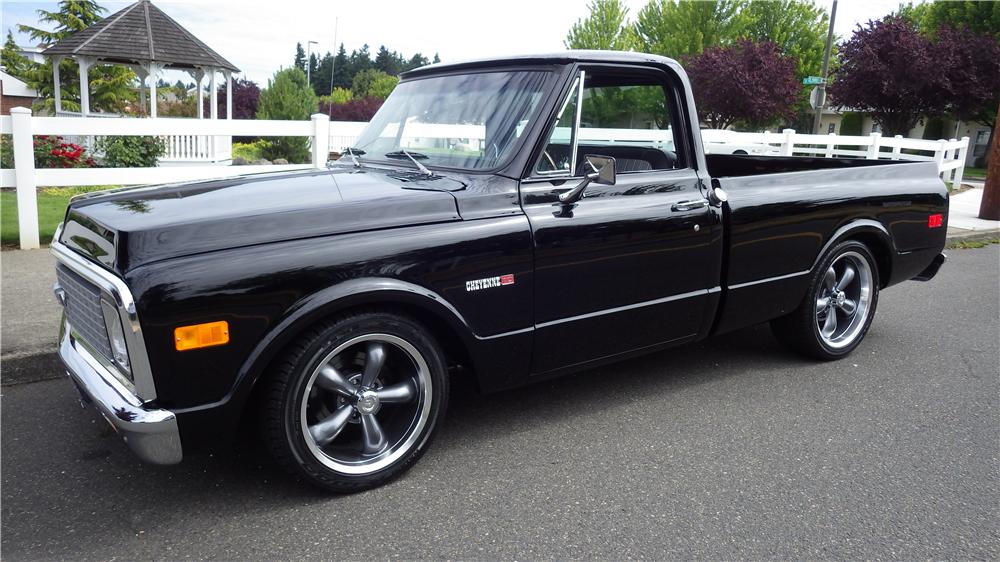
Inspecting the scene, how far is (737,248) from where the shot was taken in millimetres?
3973

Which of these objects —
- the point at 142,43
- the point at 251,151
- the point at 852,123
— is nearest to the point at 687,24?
the point at 852,123

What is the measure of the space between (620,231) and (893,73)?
3113 cm

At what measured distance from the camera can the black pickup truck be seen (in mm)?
2578

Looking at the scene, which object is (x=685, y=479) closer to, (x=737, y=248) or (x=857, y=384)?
(x=737, y=248)

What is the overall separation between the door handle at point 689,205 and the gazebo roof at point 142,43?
17.7 metres

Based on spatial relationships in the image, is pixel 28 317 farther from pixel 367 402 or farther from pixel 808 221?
pixel 808 221

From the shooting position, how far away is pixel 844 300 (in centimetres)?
479

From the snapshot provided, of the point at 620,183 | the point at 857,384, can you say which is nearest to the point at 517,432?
the point at 620,183

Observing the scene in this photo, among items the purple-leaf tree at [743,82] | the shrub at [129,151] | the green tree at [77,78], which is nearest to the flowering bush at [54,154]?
the shrub at [129,151]

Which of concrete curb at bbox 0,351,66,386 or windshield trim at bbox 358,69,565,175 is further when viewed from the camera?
concrete curb at bbox 0,351,66,386

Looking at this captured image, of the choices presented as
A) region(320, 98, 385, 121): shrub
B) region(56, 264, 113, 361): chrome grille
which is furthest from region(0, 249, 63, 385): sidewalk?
region(320, 98, 385, 121): shrub

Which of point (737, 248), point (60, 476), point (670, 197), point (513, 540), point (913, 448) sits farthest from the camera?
point (737, 248)

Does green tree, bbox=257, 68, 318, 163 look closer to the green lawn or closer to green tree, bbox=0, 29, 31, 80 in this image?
the green lawn

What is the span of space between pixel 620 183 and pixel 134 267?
2225mm
